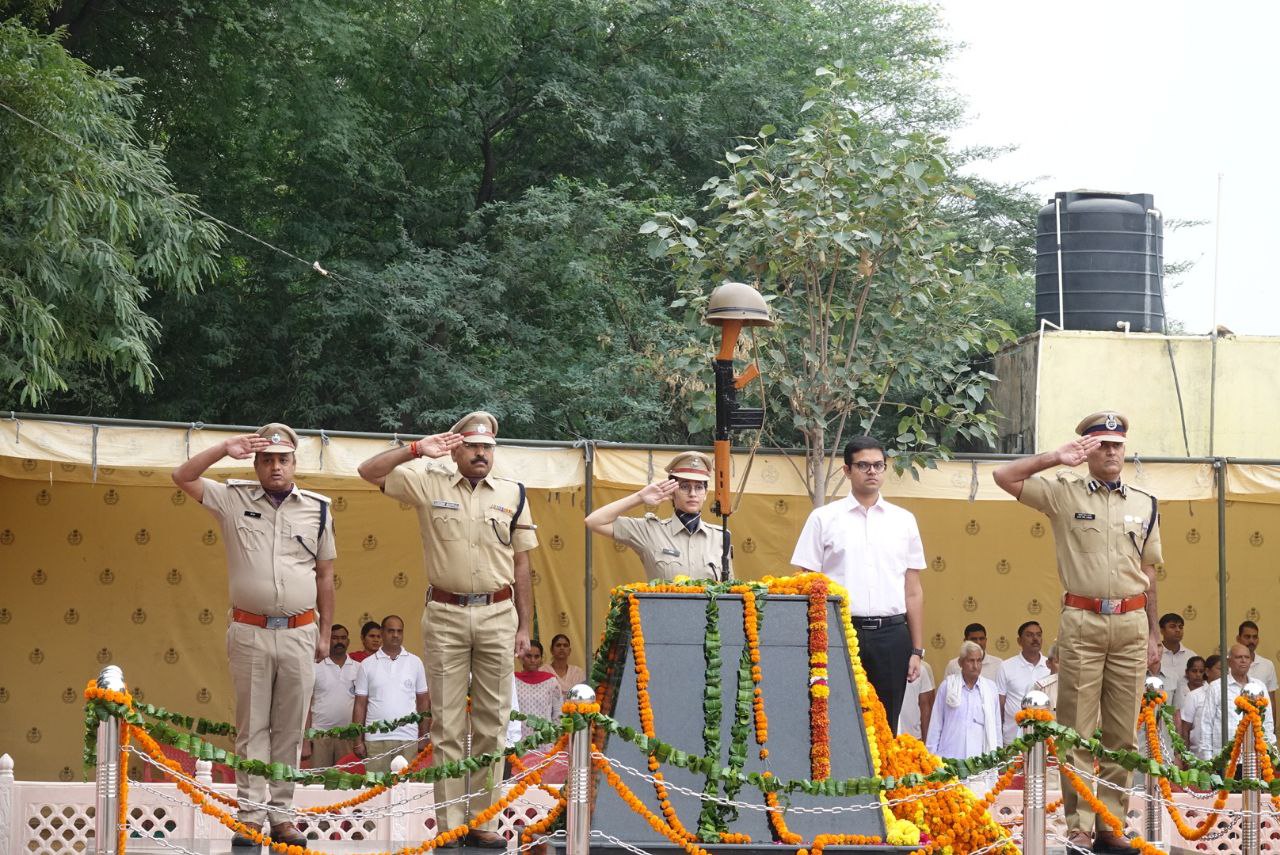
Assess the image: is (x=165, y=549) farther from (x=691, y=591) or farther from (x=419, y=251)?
(x=691, y=591)

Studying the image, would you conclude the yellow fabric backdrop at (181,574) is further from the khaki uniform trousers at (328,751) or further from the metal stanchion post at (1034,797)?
the metal stanchion post at (1034,797)

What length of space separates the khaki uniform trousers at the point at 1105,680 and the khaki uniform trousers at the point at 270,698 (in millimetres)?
3473

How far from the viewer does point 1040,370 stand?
1413cm

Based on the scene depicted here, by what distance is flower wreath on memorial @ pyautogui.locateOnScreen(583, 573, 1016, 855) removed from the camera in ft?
18.8

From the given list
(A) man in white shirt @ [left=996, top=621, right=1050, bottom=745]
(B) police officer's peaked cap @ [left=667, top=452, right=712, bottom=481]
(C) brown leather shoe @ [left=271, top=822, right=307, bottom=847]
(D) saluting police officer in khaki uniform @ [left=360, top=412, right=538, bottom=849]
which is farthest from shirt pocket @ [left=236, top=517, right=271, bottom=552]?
(A) man in white shirt @ [left=996, top=621, right=1050, bottom=745]

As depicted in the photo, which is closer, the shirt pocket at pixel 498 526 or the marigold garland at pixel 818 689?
the marigold garland at pixel 818 689

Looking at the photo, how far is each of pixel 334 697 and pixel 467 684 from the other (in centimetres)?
381

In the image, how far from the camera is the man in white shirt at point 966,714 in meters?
10.3

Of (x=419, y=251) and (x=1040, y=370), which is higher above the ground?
(x=419, y=251)

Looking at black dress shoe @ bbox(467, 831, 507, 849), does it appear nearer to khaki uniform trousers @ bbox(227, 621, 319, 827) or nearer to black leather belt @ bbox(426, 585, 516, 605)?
khaki uniform trousers @ bbox(227, 621, 319, 827)

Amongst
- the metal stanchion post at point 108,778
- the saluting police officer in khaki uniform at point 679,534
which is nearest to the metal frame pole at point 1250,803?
the saluting police officer in khaki uniform at point 679,534

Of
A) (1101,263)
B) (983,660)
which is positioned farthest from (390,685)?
(1101,263)

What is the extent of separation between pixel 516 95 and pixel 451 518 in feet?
36.5

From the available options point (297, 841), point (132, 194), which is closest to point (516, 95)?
point (132, 194)
